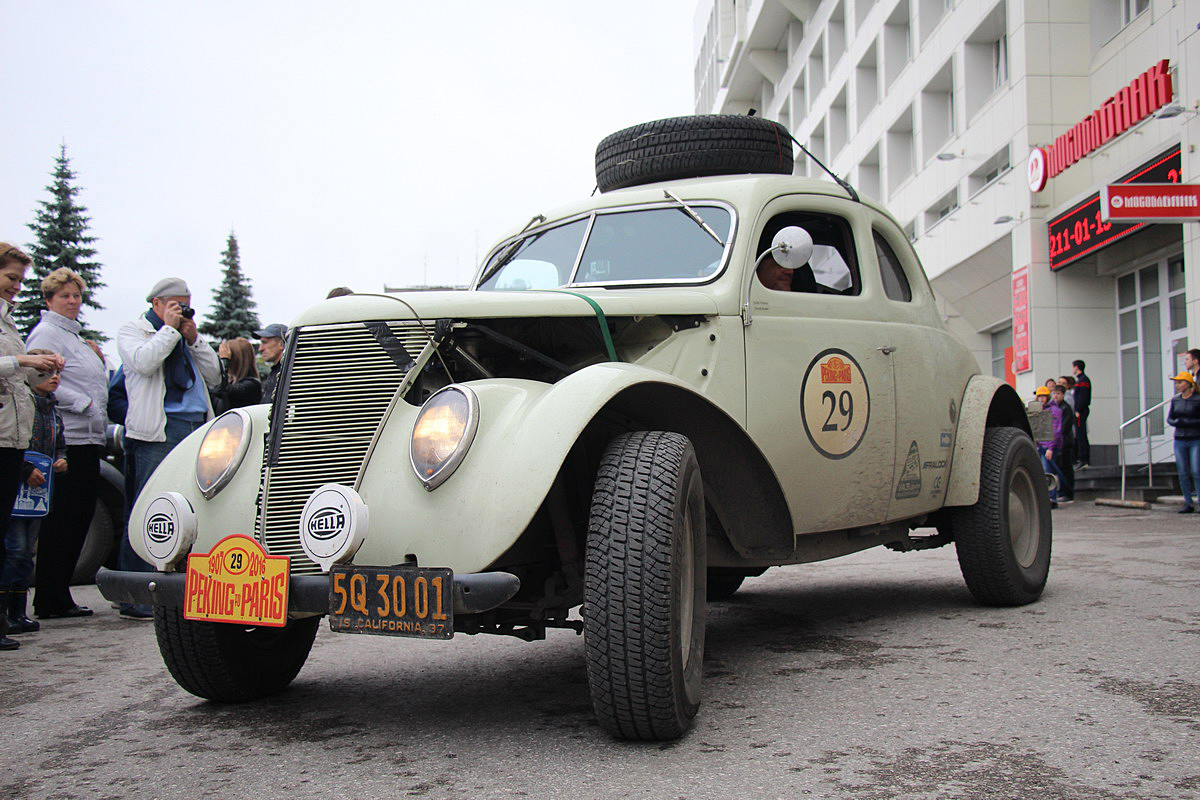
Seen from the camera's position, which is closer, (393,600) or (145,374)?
(393,600)

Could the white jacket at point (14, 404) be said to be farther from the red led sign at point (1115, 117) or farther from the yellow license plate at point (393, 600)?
the red led sign at point (1115, 117)

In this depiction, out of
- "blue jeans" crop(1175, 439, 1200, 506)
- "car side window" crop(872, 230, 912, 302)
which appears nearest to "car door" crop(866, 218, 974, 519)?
"car side window" crop(872, 230, 912, 302)

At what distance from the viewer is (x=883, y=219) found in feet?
18.3

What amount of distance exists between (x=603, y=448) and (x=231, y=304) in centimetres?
4104

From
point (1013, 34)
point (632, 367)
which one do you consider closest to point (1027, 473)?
point (632, 367)

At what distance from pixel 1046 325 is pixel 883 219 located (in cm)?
1477

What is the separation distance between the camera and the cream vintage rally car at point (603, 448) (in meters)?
3.10

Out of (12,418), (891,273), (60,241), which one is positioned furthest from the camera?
(60,241)

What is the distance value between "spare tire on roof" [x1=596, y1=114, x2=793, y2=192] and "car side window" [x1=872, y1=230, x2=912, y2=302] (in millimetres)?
687

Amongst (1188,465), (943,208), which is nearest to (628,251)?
(1188,465)

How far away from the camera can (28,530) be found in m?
6.09

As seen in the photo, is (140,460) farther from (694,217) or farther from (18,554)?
(694,217)

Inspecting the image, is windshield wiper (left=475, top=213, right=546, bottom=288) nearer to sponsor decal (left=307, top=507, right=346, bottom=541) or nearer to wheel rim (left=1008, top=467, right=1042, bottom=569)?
sponsor decal (left=307, top=507, right=346, bottom=541)

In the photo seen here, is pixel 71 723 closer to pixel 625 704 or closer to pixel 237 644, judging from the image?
pixel 237 644
